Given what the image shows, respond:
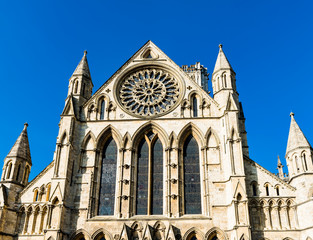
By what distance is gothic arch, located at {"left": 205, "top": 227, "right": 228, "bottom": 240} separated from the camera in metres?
20.2

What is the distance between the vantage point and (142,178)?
75.4ft

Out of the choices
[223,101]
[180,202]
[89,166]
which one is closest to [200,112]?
[223,101]

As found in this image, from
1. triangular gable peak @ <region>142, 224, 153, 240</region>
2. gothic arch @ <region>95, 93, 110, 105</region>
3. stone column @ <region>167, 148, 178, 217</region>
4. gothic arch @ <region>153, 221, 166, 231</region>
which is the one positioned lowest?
triangular gable peak @ <region>142, 224, 153, 240</region>

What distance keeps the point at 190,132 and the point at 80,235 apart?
31.9ft

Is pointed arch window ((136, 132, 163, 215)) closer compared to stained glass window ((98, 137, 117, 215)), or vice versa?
pointed arch window ((136, 132, 163, 215))

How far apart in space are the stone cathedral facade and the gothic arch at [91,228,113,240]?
56 millimetres

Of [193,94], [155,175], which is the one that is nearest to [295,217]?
[155,175]

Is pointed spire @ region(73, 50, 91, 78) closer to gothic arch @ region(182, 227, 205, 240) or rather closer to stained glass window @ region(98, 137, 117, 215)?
stained glass window @ region(98, 137, 117, 215)

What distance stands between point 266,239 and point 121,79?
15.0 m

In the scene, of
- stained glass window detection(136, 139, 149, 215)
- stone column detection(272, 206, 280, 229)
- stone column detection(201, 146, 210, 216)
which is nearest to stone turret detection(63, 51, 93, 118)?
stained glass window detection(136, 139, 149, 215)

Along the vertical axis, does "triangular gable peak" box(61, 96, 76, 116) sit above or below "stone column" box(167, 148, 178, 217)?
above

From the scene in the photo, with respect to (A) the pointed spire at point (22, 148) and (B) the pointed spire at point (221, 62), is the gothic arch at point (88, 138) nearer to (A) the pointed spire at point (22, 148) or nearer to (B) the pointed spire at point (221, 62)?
(A) the pointed spire at point (22, 148)

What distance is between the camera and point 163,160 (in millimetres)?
23375

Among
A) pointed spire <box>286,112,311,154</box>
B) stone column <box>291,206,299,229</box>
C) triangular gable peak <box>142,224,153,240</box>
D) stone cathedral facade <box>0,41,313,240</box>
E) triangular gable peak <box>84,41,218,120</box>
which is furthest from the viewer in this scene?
triangular gable peak <box>84,41,218,120</box>
